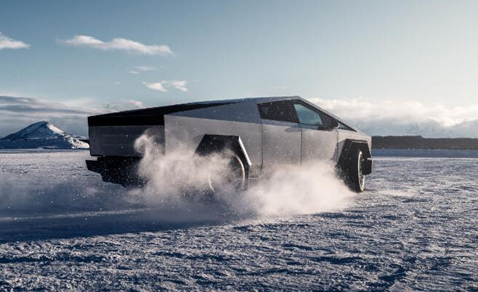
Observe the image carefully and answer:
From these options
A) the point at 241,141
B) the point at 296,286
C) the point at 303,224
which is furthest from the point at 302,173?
the point at 296,286

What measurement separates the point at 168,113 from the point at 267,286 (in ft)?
8.94

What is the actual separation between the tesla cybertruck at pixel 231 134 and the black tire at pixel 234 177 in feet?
0.04

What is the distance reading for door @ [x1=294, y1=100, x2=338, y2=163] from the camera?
6371 mm

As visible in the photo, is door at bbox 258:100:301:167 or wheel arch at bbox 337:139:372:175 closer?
door at bbox 258:100:301:167

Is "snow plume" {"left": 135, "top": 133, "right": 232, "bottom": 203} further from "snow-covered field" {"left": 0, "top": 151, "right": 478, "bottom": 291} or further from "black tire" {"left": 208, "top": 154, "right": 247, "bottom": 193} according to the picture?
"snow-covered field" {"left": 0, "top": 151, "right": 478, "bottom": 291}

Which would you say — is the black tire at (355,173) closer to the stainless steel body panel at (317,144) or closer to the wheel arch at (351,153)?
the wheel arch at (351,153)

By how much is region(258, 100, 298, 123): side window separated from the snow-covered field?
2.85 ft

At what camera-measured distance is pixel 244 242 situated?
3.70m

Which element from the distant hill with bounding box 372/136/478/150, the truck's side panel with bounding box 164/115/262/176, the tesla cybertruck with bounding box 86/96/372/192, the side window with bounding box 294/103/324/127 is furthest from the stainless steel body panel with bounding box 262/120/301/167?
the distant hill with bounding box 372/136/478/150

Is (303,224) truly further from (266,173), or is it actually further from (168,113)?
(168,113)

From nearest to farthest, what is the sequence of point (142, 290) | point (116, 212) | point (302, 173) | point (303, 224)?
point (142, 290)
point (303, 224)
point (116, 212)
point (302, 173)

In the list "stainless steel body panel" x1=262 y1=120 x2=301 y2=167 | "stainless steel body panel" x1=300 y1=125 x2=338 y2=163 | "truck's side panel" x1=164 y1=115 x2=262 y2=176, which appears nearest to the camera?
"truck's side panel" x1=164 y1=115 x2=262 y2=176

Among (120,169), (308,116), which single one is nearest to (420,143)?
(308,116)

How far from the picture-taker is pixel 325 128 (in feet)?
22.1
